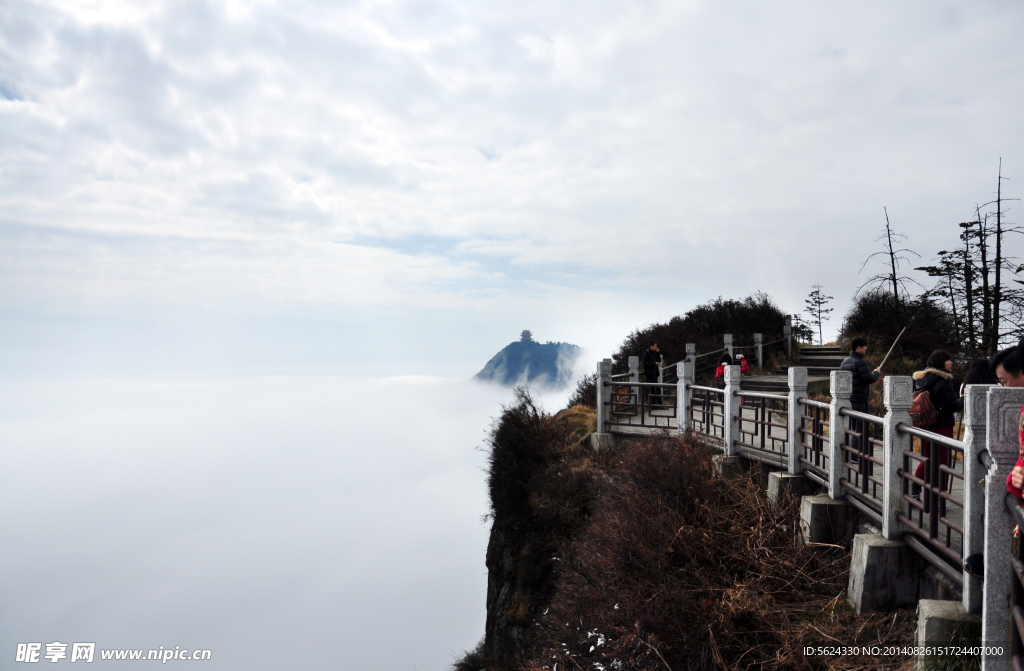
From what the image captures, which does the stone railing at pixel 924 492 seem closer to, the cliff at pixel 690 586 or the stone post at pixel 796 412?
the stone post at pixel 796 412

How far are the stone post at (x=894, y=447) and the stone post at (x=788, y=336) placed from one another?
1999 centimetres

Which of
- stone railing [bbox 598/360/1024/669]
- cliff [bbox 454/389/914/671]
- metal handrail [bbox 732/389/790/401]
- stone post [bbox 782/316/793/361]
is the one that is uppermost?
stone post [bbox 782/316/793/361]

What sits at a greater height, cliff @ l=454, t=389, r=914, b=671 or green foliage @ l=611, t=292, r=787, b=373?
green foliage @ l=611, t=292, r=787, b=373

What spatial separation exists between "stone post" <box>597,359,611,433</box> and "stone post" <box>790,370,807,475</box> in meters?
6.15

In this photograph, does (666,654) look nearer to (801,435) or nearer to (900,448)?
(900,448)

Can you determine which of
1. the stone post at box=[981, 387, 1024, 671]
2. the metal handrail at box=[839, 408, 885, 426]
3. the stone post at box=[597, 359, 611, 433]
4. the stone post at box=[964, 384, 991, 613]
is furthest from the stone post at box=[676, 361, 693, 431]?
the stone post at box=[981, 387, 1024, 671]

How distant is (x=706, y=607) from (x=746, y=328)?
21.9 meters

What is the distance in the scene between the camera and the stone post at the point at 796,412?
8656mm

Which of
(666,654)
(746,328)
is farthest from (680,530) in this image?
(746,328)

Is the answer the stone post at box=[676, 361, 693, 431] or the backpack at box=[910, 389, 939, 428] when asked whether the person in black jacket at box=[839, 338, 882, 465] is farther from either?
the stone post at box=[676, 361, 693, 431]

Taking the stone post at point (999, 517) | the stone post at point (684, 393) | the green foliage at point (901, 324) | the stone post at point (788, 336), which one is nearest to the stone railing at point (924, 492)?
the stone post at point (999, 517)

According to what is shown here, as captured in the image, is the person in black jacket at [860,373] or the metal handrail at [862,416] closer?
the metal handrail at [862,416]

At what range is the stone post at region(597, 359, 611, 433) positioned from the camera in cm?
1471

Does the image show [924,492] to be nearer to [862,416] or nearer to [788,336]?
[862,416]
